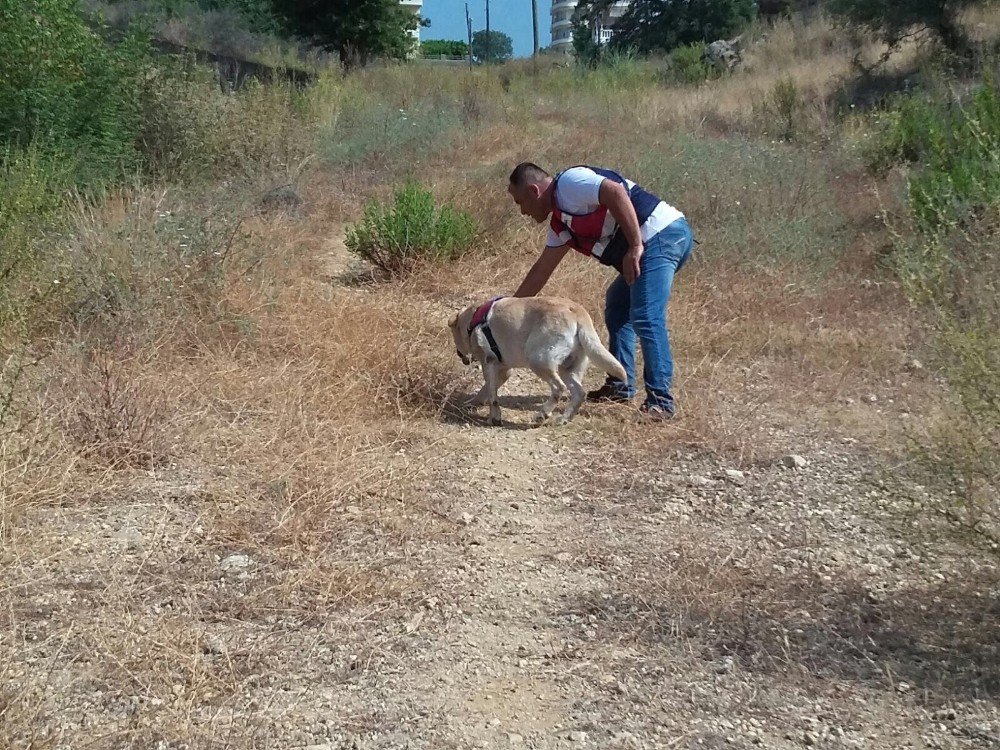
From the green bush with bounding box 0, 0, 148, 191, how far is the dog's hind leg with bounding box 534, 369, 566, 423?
474 centimetres

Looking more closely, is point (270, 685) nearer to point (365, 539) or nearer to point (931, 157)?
point (365, 539)

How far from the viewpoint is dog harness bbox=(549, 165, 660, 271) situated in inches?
200

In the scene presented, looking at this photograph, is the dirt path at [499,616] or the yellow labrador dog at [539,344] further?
the yellow labrador dog at [539,344]

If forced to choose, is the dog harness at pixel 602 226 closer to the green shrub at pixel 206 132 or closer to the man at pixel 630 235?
the man at pixel 630 235

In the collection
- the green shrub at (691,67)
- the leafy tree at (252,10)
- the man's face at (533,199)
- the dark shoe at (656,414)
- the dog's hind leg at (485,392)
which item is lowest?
the dark shoe at (656,414)

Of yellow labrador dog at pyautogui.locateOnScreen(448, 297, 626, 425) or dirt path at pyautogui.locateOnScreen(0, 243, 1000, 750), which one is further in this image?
yellow labrador dog at pyautogui.locateOnScreen(448, 297, 626, 425)

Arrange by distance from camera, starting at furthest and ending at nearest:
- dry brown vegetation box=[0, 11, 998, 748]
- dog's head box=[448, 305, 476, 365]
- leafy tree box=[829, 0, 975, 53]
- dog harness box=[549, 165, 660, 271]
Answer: leafy tree box=[829, 0, 975, 53] → dog's head box=[448, 305, 476, 365] → dog harness box=[549, 165, 660, 271] → dry brown vegetation box=[0, 11, 998, 748]

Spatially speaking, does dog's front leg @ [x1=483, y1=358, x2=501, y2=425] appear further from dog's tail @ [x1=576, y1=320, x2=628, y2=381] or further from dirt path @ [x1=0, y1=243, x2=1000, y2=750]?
dirt path @ [x1=0, y1=243, x2=1000, y2=750]

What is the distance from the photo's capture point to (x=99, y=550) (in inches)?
140

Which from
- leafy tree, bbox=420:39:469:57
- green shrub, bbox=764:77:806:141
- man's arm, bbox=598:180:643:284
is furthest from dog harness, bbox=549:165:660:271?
leafy tree, bbox=420:39:469:57

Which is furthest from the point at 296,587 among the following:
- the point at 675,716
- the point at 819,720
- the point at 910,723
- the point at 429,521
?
the point at 910,723

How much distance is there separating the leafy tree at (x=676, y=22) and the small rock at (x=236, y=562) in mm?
30422

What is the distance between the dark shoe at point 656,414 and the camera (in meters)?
5.01

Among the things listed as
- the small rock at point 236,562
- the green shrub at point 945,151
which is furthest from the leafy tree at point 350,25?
the small rock at point 236,562
